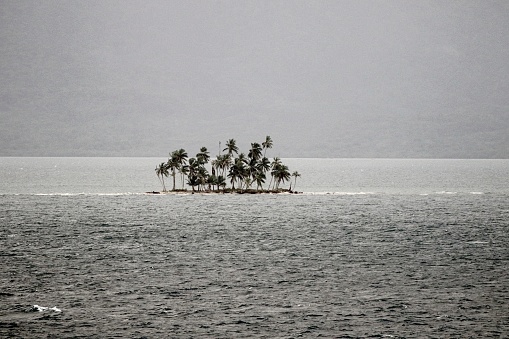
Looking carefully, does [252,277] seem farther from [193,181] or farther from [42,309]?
[193,181]

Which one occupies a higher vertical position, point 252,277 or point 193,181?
point 193,181

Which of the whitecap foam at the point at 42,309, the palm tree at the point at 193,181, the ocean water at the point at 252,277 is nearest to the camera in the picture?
the ocean water at the point at 252,277

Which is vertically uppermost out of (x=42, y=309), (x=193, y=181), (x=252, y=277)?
(x=193, y=181)

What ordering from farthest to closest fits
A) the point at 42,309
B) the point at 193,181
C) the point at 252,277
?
the point at 193,181 → the point at 252,277 → the point at 42,309

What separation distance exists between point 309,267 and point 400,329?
71.8ft

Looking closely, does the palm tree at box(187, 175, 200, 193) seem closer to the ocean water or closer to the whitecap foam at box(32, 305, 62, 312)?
A: the ocean water

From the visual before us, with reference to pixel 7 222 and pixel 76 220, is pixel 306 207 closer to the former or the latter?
pixel 76 220

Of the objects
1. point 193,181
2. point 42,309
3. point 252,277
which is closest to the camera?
point 42,309

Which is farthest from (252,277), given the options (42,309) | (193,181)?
(193,181)

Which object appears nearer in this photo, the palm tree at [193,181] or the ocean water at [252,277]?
the ocean water at [252,277]

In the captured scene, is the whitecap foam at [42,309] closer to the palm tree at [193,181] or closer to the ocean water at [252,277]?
the ocean water at [252,277]

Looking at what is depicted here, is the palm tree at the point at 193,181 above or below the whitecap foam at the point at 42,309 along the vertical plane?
above

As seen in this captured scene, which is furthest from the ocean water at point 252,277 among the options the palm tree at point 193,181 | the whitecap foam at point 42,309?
the palm tree at point 193,181

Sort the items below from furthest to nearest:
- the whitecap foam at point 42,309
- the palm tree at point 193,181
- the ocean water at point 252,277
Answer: the palm tree at point 193,181 → the whitecap foam at point 42,309 → the ocean water at point 252,277
